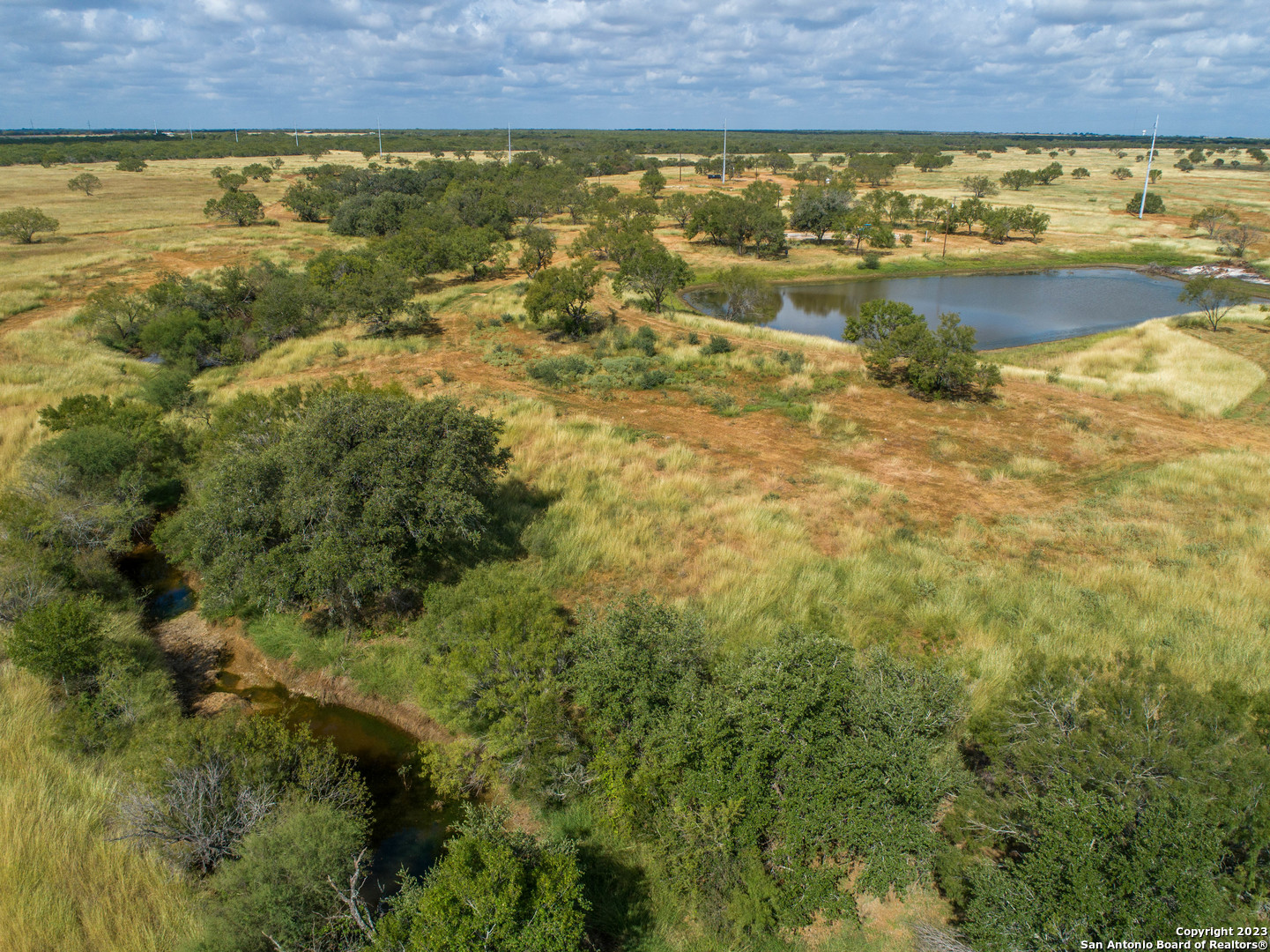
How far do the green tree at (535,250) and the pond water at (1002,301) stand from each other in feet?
29.4

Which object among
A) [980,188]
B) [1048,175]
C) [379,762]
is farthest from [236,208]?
[1048,175]

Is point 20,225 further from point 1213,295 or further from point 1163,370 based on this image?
point 1213,295

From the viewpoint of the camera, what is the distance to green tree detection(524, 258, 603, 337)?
28.3 meters

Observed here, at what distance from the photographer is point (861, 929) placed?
21.7 feet

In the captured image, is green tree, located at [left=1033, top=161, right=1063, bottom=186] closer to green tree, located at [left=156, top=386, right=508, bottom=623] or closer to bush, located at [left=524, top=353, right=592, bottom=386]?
bush, located at [left=524, top=353, right=592, bottom=386]

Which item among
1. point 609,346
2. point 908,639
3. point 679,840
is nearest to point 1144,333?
point 609,346

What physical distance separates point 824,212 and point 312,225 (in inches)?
1692

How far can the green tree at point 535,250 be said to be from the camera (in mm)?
38469

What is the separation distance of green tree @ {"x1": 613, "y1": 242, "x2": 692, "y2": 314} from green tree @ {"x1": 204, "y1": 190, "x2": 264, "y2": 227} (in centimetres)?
3853

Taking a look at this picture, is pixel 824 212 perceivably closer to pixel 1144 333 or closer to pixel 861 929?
pixel 1144 333

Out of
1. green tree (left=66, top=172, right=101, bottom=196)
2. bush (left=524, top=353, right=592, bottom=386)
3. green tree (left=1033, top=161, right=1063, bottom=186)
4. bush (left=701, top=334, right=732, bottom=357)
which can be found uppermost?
green tree (left=1033, top=161, right=1063, bottom=186)

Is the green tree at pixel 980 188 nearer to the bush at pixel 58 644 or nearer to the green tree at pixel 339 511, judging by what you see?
the green tree at pixel 339 511

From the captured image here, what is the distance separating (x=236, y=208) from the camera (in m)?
54.0

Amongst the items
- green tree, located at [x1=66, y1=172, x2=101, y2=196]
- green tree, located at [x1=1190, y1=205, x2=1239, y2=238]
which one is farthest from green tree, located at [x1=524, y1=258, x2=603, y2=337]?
green tree, located at [x1=66, y1=172, x2=101, y2=196]
